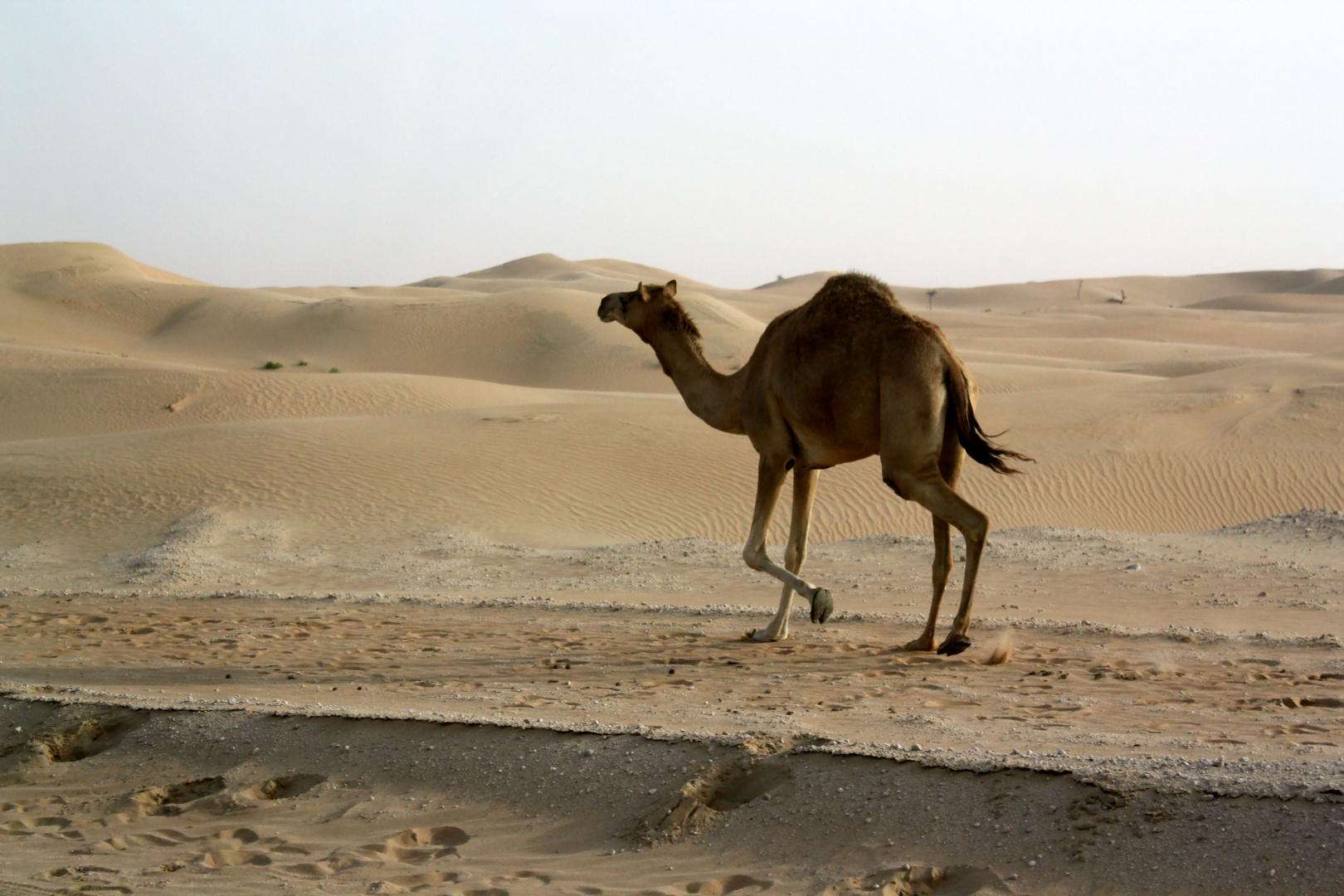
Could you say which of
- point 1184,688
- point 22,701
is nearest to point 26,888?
point 22,701

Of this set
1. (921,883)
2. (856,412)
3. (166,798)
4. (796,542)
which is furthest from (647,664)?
(921,883)

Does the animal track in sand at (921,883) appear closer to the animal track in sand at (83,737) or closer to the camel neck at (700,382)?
the animal track in sand at (83,737)

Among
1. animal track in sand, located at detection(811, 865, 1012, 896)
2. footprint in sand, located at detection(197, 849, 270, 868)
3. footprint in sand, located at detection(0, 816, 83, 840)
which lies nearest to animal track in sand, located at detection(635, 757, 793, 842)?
animal track in sand, located at detection(811, 865, 1012, 896)

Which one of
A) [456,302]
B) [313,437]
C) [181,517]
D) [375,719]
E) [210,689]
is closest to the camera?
[375,719]

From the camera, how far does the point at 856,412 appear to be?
7.97 metres

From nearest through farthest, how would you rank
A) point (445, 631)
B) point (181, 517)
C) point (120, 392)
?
1. point (445, 631)
2. point (181, 517)
3. point (120, 392)

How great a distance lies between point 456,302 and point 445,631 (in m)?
42.7

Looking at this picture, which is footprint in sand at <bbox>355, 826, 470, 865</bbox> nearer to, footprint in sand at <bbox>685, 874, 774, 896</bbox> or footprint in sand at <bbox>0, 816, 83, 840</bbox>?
footprint in sand at <bbox>685, 874, 774, 896</bbox>

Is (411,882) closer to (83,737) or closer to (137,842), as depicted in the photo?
(137,842)

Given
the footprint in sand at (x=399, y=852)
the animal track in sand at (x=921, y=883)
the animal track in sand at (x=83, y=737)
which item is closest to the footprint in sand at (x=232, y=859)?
the footprint in sand at (x=399, y=852)

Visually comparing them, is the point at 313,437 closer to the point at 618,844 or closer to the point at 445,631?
the point at 445,631

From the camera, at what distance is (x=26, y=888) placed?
4480 millimetres

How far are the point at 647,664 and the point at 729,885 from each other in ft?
12.8

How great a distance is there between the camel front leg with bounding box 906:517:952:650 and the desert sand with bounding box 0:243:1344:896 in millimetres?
373
